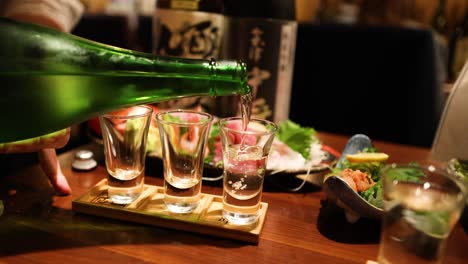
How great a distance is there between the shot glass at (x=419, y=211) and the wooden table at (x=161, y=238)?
101 millimetres

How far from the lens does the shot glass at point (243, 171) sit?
532mm

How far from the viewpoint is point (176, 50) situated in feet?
3.30

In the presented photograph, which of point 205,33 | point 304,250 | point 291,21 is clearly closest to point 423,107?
point 291,21

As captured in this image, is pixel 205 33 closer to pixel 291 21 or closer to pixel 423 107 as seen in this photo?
pixel 291 21

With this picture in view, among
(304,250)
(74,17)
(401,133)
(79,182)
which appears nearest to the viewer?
(304,250)

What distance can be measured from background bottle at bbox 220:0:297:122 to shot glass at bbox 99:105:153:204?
1.43ft

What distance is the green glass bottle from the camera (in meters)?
0.49

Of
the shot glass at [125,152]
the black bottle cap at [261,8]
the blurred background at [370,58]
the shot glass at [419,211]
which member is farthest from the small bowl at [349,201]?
the blurred background at [370,58]

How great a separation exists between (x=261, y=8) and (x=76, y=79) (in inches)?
21.9

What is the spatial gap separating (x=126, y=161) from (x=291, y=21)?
1.90 feet

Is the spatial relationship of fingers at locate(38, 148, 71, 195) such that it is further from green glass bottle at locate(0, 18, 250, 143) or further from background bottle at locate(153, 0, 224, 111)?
background bottle at locate(153, 0, 224, 111)

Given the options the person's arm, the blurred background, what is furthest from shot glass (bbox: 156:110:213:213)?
the blurred background

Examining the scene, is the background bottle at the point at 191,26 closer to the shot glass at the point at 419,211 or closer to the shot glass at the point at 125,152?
the shot glass at the point at 125,152

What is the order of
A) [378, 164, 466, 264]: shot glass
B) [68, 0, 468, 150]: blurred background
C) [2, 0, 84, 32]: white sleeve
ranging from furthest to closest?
[68, 0, 468, 150]: blurred background, [2, 0, 84, 32]: white sleeve, [378, 164, 466, 264]: shot glass
